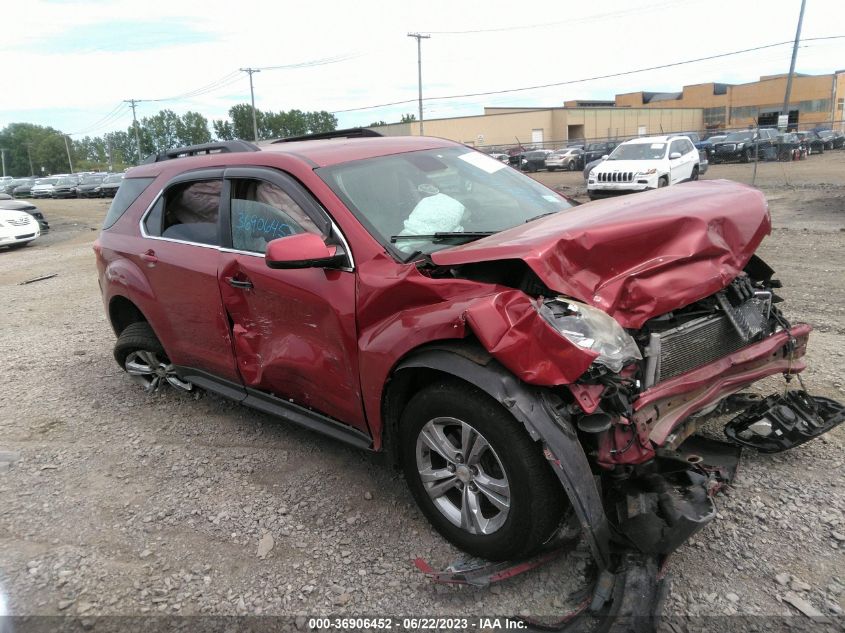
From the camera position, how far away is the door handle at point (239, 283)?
354cm

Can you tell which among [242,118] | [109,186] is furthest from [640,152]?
[242,118]

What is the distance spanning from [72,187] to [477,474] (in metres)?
46.0

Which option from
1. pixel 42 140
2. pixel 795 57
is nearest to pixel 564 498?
pixel 795 57

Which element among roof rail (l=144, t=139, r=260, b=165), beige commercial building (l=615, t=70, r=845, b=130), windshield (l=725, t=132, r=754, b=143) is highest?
beige commercial building (l=615, t=70, r=845, b=130)

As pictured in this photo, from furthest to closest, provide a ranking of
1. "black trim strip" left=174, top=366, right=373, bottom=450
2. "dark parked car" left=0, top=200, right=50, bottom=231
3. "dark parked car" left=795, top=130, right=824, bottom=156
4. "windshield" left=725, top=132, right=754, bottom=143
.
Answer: "dark parked car" left=795, top=130, right=824, bottom=156 < "windshield" left=725, top=132, right=754, bottom=143 < "dark parked car" left=0, top=200, right=50, bottom=231 < "black trim strip" left=174, top=366, right=373, bottom=450

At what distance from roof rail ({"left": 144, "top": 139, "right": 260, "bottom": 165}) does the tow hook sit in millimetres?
3350

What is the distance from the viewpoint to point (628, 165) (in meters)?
17.2

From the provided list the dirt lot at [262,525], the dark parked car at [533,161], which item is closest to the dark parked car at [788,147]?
the dark parked car at [533,161]

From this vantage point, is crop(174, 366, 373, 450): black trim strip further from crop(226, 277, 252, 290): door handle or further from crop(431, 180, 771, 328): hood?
crop(431, 180, 771, 328): hood

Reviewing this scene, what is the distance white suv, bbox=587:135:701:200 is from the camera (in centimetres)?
1680

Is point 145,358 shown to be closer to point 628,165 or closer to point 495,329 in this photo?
point 495,329

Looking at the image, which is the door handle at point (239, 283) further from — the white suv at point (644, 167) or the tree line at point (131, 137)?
the tree line at point (131, 137)

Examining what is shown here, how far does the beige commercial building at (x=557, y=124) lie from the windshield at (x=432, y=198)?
207ft

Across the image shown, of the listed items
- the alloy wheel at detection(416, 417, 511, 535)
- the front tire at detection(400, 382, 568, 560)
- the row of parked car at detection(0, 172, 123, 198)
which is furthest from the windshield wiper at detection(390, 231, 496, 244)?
the row of parked car at detection(0, 172, 123, 198)
